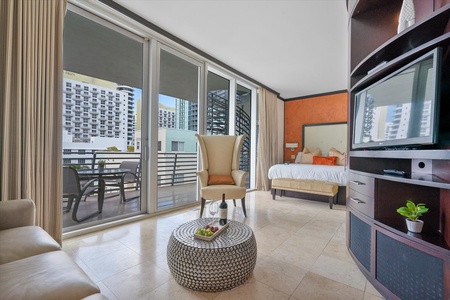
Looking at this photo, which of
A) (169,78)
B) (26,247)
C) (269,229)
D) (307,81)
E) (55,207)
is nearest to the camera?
(26,247)

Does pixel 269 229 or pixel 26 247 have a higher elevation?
pixel 26 247

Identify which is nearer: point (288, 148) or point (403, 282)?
point (403, 282)

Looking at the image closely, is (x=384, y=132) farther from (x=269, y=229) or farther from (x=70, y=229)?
(x=70, y=229)

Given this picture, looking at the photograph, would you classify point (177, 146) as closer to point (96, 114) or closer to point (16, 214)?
point (96, 114)

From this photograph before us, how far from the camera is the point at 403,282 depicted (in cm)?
125

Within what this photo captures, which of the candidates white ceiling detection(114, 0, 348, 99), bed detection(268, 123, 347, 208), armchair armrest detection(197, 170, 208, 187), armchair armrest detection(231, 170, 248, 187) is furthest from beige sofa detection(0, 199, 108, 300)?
bed detection(268, 123, 347, 208)

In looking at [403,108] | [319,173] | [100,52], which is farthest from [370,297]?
[100,52]

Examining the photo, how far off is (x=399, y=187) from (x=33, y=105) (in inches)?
123

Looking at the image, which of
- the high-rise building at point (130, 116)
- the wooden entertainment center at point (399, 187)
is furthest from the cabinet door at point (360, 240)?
the high-rise building at point (130, 116)

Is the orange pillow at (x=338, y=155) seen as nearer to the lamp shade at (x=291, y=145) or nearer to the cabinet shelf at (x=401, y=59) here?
the lamp shade at (x=291, y=145)

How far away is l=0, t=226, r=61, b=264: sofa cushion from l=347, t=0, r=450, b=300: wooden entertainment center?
2.07 meters

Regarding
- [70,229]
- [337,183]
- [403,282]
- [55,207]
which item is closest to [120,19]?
[55,207]

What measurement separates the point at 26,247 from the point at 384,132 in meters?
2.47

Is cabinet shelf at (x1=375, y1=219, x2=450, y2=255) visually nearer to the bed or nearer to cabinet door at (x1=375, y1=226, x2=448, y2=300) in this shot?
cabinet door at (x1=375, y1=226, x2=448, y2=300)
